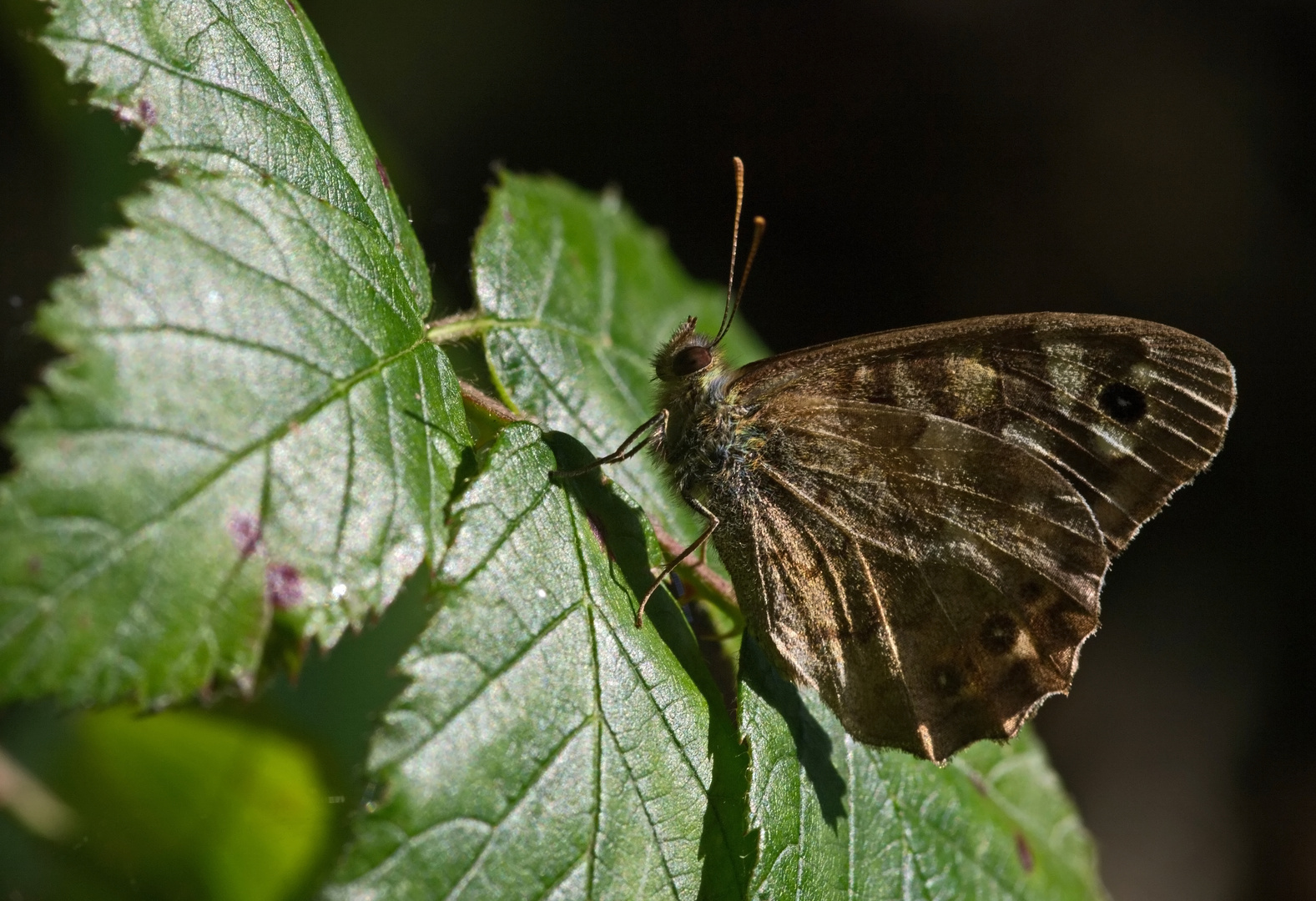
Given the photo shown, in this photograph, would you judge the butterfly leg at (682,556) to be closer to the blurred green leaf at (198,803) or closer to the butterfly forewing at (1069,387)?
the butterfly forewing at (1069,387)

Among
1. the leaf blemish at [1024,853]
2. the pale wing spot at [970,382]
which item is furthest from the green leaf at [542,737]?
the leaf blemish at [1024,853]

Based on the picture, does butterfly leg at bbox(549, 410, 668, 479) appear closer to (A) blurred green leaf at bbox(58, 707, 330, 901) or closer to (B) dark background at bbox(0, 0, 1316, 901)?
(A) blurred green leaf at bbox(58, 707, 330, 901)

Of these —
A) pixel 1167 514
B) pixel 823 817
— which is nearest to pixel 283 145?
pixel 823 817

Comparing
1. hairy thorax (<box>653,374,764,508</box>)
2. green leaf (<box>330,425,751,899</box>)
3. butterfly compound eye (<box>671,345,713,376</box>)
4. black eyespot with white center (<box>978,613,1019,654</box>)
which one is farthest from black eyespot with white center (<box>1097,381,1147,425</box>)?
green leaf (<box>330,425,751,899</box>)

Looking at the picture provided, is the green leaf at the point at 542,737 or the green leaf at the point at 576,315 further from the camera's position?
the green leaf at the point at 576,315

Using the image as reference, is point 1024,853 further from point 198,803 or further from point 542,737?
point 198,803

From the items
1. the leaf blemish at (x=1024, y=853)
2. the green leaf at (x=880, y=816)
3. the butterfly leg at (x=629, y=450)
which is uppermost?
the butterfly leg at (x=629, y=450)

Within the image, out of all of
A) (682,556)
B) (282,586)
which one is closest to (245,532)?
(282,586)
